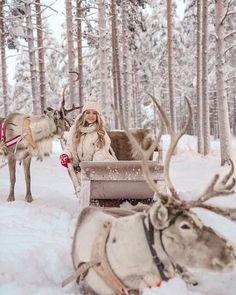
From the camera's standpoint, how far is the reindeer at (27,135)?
811 centimetres

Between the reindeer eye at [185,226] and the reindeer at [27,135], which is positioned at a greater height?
the reindeer at [27,135]

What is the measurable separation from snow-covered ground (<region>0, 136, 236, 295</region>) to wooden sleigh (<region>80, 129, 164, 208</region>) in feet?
1.81

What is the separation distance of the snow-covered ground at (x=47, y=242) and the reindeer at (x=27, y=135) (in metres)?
0.71

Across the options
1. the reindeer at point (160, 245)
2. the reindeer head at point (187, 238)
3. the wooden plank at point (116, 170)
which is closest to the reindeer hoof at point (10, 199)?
the wooden plank at point (116, 170)

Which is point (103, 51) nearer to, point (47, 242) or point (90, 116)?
point (90, 116)

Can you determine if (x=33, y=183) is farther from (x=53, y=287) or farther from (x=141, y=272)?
(x=141, y=272)

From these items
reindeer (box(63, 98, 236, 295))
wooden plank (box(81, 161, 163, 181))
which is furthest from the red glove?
reindeer (box(63, 98, 236, 295))

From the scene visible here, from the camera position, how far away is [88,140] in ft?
22.2

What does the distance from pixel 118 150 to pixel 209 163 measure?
6648 mm

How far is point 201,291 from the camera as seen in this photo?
3.58m

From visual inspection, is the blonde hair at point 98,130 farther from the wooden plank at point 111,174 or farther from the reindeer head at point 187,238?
the reindeer head at point 187,238

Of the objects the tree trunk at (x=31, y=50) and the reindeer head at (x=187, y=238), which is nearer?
the reindeer head at (x=187, y=238)

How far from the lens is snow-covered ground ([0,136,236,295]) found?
3.65 meters

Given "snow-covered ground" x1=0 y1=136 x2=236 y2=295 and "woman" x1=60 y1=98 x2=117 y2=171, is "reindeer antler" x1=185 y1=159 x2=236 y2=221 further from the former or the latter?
"woman" x1=60 y1=98 x2=117 y2=171
